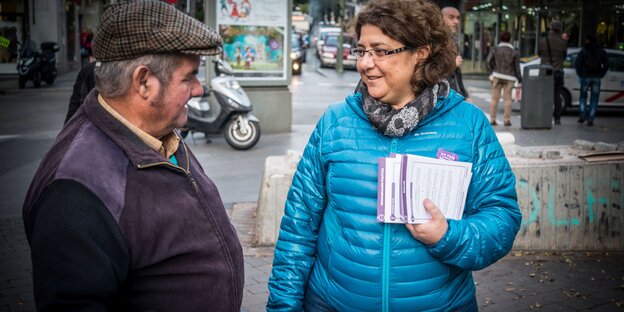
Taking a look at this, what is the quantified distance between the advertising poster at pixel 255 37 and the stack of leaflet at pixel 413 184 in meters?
10.5

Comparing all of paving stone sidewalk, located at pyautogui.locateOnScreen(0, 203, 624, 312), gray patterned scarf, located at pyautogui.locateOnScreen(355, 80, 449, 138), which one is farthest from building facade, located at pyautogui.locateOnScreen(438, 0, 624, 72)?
gray patterned scarf, located at pyautogui.locateOnScreen(355, 80, 449, 138)

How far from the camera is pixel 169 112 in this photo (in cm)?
201

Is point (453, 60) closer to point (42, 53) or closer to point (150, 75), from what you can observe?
point (150, 75)

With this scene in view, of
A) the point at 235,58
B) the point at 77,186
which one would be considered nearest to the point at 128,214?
the point at 77,186

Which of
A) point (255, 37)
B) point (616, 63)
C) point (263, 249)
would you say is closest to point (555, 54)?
point (616, 63)

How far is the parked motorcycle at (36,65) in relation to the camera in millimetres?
22125

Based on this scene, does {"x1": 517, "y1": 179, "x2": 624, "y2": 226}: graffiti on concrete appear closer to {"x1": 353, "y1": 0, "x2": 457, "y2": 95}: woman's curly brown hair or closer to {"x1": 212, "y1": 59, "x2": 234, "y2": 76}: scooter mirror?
{"x1": 353, "y1": 0, "x2": 457, "y2": 95}: woman's curly brown hair

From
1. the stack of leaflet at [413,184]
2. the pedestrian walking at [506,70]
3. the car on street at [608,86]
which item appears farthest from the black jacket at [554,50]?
the stack of leaflet at [413,184]

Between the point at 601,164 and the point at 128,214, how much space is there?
485cm

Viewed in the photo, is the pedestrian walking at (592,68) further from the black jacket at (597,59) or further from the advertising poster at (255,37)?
the advertising poster at (255,37)

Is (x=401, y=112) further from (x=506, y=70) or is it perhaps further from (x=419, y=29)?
(x=506, y=70)

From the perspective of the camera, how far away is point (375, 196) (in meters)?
2.52

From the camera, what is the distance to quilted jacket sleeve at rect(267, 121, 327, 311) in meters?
2.68

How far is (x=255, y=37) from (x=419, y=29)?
10.5 m
